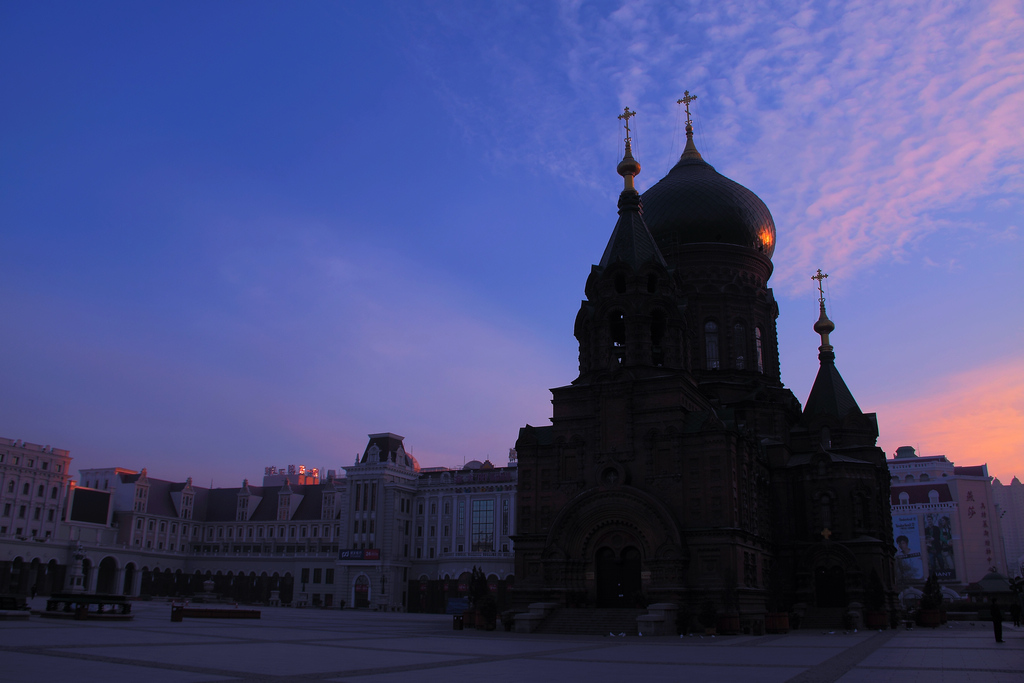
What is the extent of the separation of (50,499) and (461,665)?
68667 mm

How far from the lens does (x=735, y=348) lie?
45.9m

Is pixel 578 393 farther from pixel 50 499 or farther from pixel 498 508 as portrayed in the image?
pixel 50 499

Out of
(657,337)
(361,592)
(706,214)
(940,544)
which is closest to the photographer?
(657,337)

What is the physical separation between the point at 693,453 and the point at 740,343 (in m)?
13.9

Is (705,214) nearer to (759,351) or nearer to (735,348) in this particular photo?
(735,348)

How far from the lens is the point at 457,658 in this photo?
1867 cm

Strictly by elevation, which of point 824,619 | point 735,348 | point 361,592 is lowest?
point 361,592

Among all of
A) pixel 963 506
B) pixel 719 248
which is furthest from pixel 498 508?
pixel 963 506

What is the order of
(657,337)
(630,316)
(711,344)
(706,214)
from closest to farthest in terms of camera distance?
(630,316), (657,337), (711,344), (706,214)

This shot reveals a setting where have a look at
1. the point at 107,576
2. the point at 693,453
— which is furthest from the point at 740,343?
the point at 107,576

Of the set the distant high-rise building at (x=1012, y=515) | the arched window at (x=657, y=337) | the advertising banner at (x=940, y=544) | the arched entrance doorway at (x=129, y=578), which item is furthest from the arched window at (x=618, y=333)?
the distant high-rise building at (x=1012, y=515)

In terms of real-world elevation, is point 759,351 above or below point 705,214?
below

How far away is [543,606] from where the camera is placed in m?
32.9

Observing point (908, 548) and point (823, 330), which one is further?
point (908, 548)
